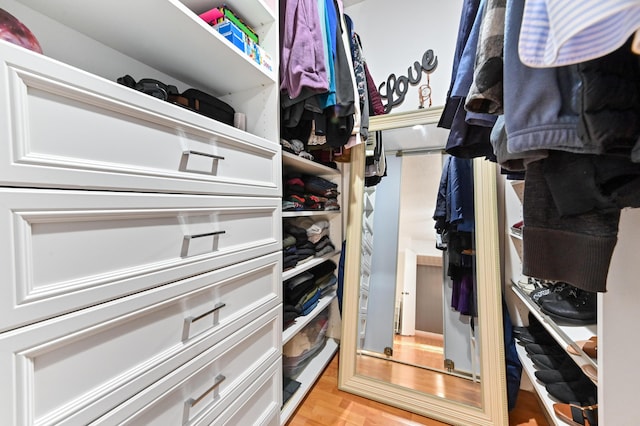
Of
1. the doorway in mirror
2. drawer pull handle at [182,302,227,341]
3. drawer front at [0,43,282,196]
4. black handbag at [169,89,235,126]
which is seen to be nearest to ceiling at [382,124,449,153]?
the doorway in mirror

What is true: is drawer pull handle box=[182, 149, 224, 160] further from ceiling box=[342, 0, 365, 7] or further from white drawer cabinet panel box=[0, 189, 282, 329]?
ceiling box=[342, 0, 365, 7]

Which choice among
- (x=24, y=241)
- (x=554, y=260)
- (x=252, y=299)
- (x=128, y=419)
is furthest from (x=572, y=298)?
(x=24, y=241)

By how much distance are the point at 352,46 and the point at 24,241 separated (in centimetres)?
143

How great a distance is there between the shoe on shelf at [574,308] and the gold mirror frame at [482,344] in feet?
0.92

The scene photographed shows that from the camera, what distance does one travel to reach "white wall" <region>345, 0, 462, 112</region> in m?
1.50

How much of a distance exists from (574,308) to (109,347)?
1364mm

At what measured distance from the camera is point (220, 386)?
0.71 metres

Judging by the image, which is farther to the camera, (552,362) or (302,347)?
(302,347)

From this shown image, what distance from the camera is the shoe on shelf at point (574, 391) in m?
0.84

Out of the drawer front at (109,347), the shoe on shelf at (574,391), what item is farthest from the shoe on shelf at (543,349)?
the drawer front at (109,347)

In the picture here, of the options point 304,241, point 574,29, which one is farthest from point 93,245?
point 304,241

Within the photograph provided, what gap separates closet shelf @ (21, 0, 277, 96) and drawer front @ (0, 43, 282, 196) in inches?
10.4

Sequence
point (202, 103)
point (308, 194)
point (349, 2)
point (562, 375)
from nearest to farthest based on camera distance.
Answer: point (202, 103) → point (562, 375) → point (308, 194) → point (349, 2)

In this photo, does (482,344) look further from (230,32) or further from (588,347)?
(230,32)
